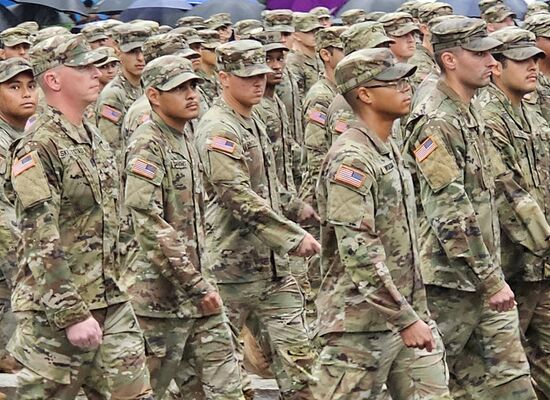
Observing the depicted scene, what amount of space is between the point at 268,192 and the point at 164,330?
1591 mm

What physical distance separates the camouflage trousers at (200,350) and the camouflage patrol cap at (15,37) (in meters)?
6.28

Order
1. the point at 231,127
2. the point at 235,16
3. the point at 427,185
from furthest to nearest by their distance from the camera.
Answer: the point at 235,16 < the point at 231,127 < the point at 427,185

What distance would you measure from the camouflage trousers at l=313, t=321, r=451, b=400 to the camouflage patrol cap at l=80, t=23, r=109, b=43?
6.85m

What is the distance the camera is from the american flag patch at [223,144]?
33.9 ft

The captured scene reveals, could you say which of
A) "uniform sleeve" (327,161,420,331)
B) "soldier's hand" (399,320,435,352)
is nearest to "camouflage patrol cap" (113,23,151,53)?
"uniform sleeve" (327,161,420,331)

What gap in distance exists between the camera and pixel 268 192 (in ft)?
35.1

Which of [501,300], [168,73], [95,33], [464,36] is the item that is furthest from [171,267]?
[95,33]

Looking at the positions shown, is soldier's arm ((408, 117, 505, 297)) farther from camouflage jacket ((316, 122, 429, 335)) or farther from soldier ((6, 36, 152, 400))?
soldier ((6, 36, 152, 400))

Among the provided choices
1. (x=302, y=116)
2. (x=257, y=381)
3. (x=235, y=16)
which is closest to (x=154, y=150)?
(x=257, y=381)

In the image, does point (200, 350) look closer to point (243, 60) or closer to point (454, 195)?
point (454, 195)

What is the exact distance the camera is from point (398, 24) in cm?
1455

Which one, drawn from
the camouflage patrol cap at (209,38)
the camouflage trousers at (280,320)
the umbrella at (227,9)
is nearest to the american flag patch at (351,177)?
the camouflage trousers at (280,320)

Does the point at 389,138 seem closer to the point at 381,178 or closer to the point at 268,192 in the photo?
the point at 381,178

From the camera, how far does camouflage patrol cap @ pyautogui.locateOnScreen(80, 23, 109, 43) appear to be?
49.4 ft
